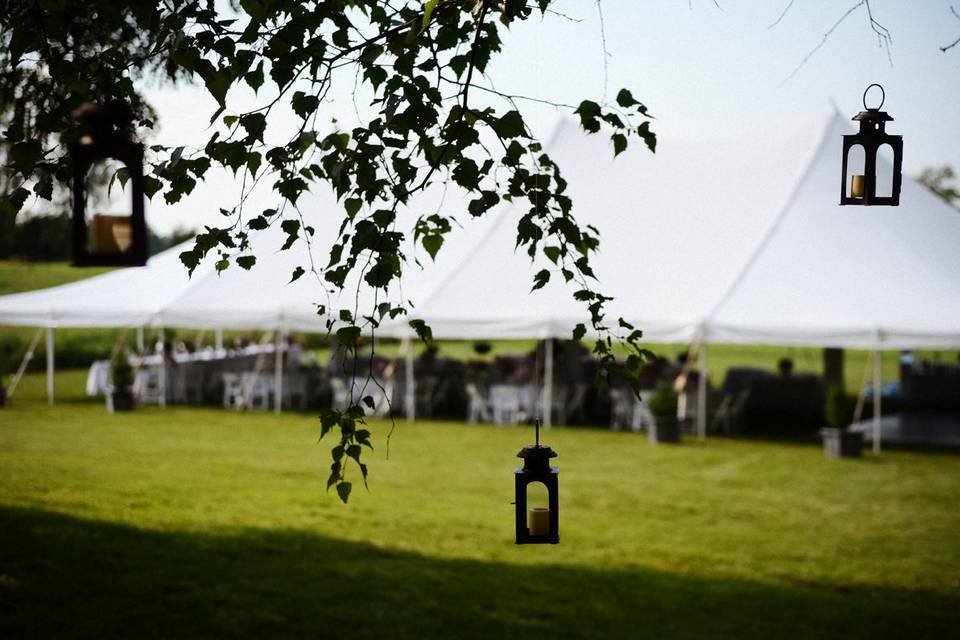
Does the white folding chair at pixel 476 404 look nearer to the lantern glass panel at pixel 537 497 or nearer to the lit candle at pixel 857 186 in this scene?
the lantern glass panel at pixel 537 497

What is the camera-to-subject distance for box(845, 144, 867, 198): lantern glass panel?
343 centimetres

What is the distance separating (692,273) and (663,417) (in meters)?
2.00

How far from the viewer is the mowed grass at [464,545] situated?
20.0 ft

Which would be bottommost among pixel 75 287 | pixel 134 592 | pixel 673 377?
pixel 134 592

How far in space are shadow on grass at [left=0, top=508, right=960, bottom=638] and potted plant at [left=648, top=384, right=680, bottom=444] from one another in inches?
258

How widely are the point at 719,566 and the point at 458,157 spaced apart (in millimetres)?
5326

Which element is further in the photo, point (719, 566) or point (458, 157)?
point (719, 566)

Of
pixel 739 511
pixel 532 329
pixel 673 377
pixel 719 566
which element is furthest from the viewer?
pixel 673 377

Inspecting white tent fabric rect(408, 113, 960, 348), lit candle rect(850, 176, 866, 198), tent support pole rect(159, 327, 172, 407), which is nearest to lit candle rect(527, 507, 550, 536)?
lit candle rect(850, 176, 866, 198)

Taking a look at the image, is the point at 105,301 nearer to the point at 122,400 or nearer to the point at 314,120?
the point at 122,400

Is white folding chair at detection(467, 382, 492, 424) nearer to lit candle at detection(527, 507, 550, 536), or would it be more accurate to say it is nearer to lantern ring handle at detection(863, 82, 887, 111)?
lit candle at detection(527, 507, 550, 536)

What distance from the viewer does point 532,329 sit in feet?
45.9

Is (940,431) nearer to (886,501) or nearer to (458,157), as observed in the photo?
(886,501)

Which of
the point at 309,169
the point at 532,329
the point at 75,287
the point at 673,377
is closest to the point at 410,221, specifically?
the point at 532,329
